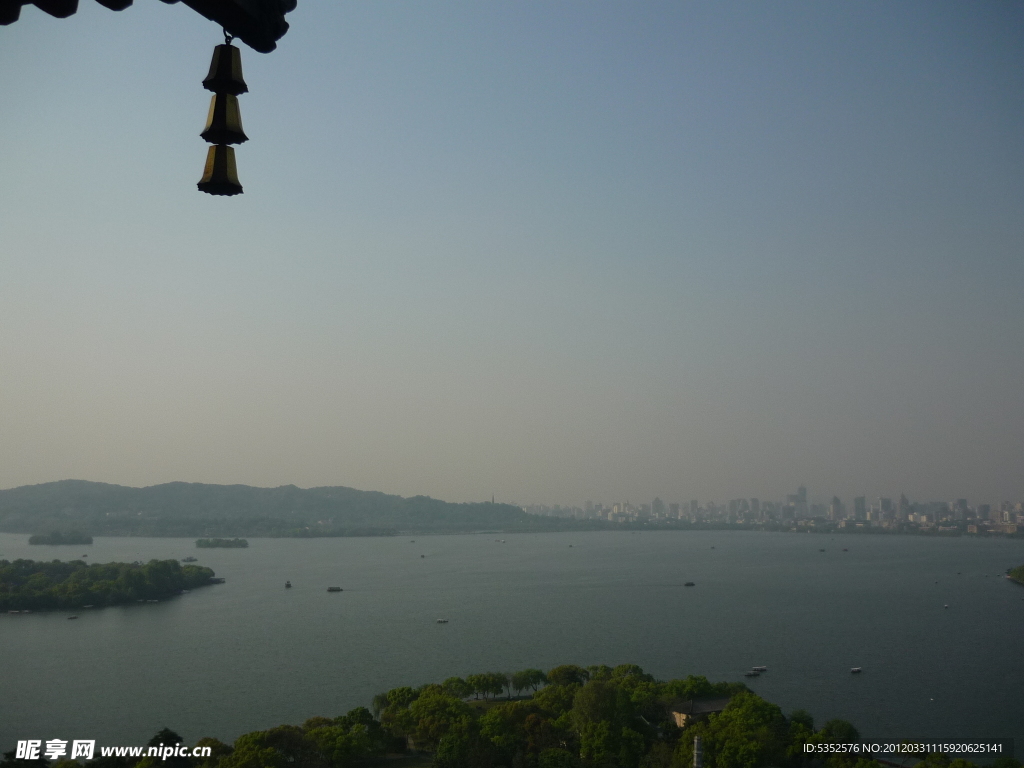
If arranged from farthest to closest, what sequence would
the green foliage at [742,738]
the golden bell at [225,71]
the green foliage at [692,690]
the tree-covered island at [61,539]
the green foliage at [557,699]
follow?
the tree-covered island at [61,539] → the green foliage at [692,690] → the green foliage at [557,699] → the green foliage at [742,738] → the golden bell at [225,71]

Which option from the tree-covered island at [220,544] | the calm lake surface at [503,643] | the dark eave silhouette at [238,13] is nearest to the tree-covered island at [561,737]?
the calm lake surface at [503,643]

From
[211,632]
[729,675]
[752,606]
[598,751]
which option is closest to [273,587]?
[211,632]

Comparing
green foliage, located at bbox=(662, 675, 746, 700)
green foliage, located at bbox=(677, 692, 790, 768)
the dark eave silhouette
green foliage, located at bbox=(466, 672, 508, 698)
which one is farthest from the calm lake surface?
the dark eave silhouette

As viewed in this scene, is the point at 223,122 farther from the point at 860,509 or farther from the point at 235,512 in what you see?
the point at 860,509

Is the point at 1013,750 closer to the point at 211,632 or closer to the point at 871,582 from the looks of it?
the point at 211,632

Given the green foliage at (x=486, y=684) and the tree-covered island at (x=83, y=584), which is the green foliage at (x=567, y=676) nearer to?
the green foliage at (x=486, y=684)
